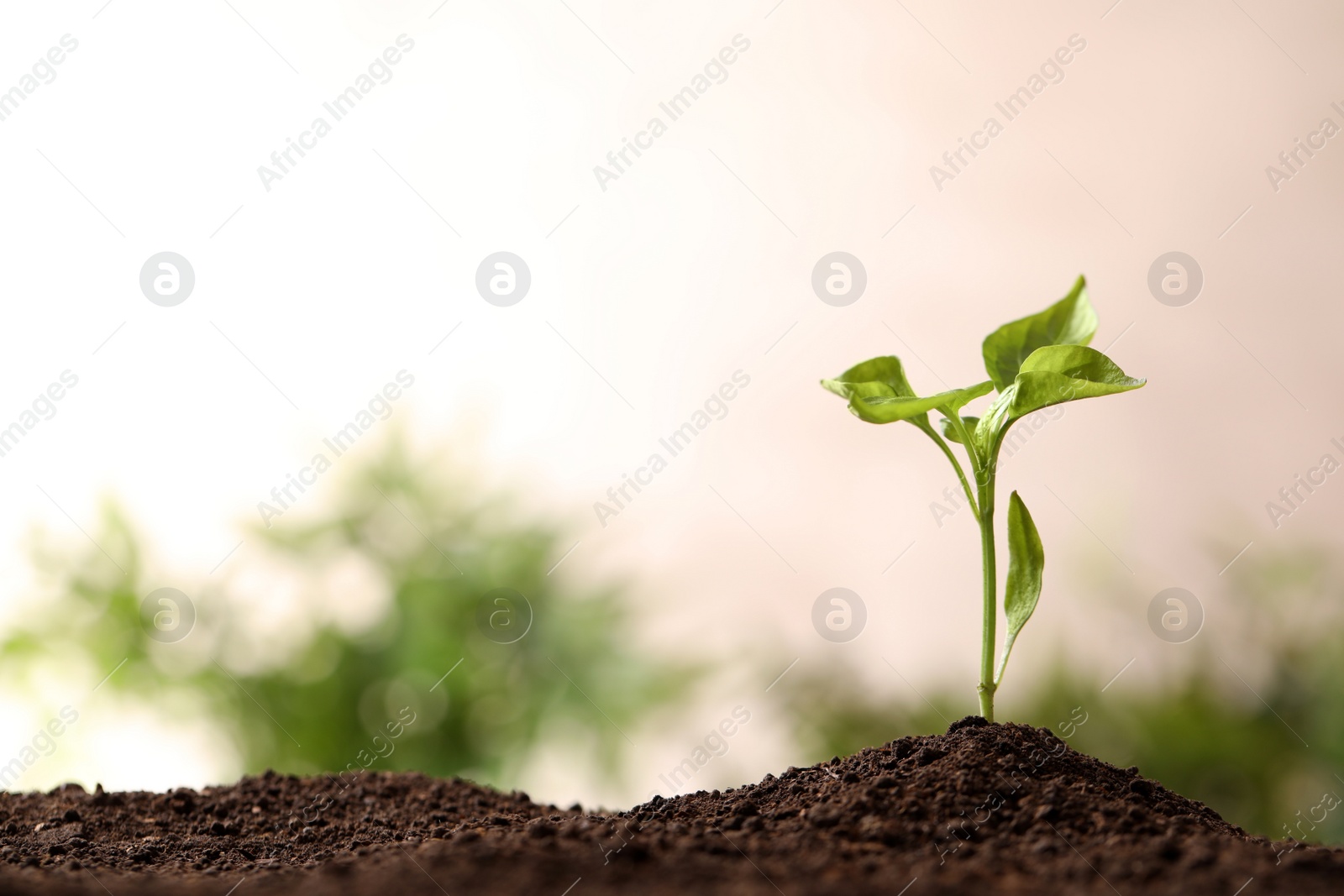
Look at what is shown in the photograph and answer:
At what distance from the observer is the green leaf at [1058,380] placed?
932 millimetres

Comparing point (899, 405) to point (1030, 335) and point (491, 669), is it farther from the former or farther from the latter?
point (491, 669)

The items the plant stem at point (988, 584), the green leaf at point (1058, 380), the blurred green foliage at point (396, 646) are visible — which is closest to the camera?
the green leaf at point (1058, 380)

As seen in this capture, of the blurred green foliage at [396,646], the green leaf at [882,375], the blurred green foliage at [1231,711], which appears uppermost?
the blurred green foliage at [396,646]

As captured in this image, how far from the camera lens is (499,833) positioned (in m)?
0.98

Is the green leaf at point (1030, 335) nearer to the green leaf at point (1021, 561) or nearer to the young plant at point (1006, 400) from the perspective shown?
the young plant at point (1006, 400)

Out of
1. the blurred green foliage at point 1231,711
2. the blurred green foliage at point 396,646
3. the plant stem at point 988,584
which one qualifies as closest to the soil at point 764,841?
the plant stem at point 988,584

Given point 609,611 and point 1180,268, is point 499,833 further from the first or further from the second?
point 1180,268

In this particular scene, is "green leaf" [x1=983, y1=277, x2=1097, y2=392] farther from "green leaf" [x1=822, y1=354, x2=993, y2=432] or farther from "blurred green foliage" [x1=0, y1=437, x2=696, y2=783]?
"blurred green foliage" [x1=0, y1=437, x2=696, y2=783]

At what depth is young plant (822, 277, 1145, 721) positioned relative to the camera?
3.11 ft

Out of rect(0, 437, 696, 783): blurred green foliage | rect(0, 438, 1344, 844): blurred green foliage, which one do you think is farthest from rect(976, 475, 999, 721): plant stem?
rect(0, 437, 696, 783): blurred green foliage

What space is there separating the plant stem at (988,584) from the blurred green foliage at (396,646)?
1975 millimetres

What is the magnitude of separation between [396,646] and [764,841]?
86.8 inches

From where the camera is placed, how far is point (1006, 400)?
38.3 inches

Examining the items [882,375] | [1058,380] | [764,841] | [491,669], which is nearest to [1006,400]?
[1058,380]
